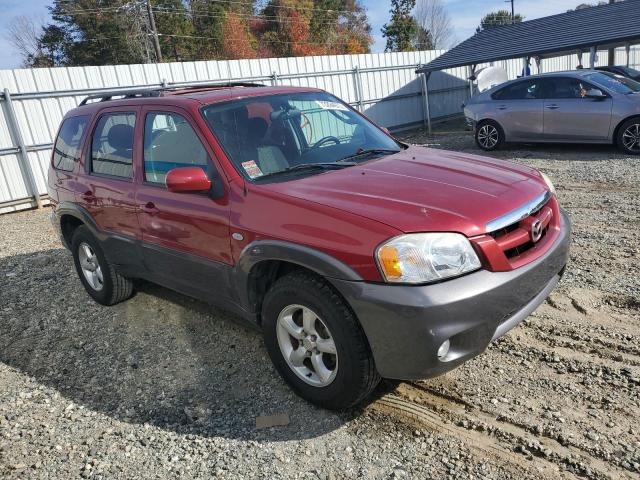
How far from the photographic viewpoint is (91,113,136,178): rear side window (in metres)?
4.09

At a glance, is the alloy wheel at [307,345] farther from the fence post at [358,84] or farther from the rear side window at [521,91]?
the fence post at [358,84]

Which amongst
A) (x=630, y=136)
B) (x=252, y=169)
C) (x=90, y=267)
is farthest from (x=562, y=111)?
(x=90, y=267)

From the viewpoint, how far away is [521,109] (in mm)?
10945

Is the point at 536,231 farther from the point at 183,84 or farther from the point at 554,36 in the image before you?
the point at 554,36

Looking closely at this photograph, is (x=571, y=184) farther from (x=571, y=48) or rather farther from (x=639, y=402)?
(x=571, y=48)

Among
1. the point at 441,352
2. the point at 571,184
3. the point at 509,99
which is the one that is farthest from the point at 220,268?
the point at 509,99

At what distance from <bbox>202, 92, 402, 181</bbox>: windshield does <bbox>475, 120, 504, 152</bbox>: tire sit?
8.22m

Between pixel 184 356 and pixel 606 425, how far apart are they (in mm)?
2788

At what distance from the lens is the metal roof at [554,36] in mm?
13891

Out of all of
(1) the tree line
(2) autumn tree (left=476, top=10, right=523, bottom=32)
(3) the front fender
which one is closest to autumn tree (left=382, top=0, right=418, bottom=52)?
(1) the tree line

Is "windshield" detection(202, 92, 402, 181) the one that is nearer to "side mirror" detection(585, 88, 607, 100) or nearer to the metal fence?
"side mirror" detection(585, 88, 607, 100)

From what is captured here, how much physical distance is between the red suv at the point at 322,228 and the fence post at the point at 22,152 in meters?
7.17

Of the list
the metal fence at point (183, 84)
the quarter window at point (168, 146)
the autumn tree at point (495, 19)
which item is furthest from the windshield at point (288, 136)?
the autumn tree at point (495, 19)

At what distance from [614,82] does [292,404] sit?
32.2 feet
